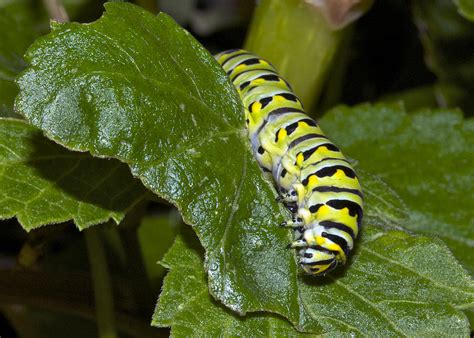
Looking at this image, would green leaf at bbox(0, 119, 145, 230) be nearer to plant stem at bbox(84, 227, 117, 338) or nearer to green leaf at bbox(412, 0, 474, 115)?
plant stem at bbox(84, 227, 117, 338)

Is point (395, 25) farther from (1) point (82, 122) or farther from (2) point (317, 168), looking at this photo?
(1) point (82, 122)

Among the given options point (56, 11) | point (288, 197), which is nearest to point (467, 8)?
point (288, 197)

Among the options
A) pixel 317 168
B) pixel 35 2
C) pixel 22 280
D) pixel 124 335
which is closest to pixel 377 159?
pixel 317 168

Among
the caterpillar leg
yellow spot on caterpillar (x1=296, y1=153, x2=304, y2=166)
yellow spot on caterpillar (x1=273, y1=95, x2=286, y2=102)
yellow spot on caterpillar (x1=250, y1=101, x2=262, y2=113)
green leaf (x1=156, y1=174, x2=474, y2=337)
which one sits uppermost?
yellow spot on caterpillar (x1=273, y1=95, x2=286, y2=102)

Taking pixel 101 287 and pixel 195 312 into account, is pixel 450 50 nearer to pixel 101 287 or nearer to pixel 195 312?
pixel 101 287

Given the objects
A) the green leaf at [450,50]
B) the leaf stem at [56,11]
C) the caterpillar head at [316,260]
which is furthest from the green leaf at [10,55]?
the green leaf at [450,50]

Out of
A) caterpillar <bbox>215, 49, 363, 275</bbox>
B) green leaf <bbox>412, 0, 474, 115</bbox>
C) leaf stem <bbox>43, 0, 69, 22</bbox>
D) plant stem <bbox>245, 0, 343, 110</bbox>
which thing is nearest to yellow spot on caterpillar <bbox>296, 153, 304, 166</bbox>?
caterpillar <bbox>215, 49, 363, 275</bbox>
